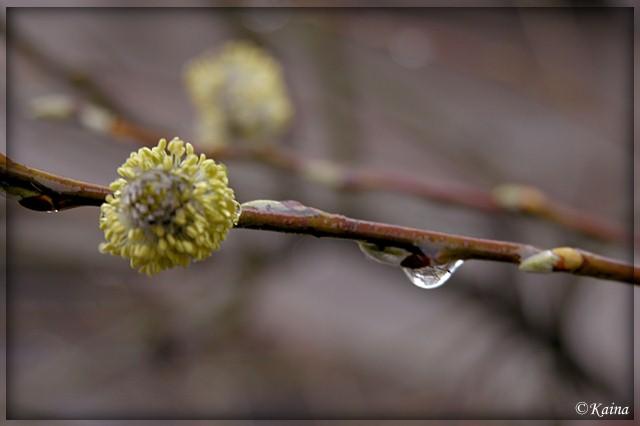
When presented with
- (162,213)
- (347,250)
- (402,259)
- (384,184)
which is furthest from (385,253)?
(347,250)

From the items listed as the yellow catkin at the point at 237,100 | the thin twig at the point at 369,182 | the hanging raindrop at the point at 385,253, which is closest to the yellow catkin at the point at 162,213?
the hanging raindrop at the point at 385,253

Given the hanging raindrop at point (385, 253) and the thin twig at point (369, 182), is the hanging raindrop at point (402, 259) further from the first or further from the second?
the thin twig at point (369, 182)

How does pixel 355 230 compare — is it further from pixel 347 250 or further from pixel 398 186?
pixel 347 250

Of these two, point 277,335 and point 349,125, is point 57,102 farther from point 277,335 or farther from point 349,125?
point 277,335

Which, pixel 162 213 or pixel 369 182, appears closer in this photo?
pixel 162 213

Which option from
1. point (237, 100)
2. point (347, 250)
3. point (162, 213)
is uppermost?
point (237, 100)

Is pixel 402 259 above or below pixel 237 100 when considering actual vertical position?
below

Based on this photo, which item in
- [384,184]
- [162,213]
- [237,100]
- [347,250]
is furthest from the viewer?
[347,250]
